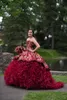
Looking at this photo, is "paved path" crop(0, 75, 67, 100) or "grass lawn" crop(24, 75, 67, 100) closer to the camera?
"grass lawn" crop(24, 75, 67, 100)

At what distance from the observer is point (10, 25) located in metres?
39.6

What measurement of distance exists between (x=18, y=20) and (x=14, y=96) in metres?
31.4

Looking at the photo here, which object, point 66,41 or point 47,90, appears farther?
point 66,41

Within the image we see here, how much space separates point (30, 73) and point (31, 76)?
113mm

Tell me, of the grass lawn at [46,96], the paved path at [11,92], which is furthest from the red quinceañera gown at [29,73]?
the grass lawn at [46,96]

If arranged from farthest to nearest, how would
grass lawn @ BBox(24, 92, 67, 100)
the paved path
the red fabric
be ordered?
the red fabric → the paved path → grass lawn @ BBox(24, 92, 67, 100)

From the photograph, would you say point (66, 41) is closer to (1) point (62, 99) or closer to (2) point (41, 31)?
(2) point (41, 31)

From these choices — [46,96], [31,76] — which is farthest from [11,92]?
[46,96]

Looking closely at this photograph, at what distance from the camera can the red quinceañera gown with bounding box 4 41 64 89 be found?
428 inches

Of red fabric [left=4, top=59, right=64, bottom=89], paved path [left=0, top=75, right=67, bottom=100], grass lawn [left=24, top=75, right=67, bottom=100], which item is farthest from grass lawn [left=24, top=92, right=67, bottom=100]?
red fabric [left=4, top=59, right=64, bottom=89]

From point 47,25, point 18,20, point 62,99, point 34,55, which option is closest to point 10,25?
point 18,20

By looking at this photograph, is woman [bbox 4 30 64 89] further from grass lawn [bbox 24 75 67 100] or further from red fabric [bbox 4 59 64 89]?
grass lawn [bbox 24 75 67 100]

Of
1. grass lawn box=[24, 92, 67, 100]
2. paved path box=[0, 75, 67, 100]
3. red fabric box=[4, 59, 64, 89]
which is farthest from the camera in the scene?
red fabric box=[4, 59, 64, 89]

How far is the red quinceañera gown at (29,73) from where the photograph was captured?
10.9 meters
